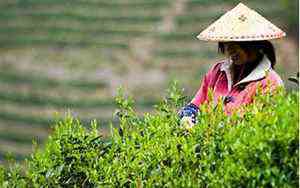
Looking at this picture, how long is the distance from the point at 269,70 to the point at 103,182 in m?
0.75

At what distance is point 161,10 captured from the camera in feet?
46.3

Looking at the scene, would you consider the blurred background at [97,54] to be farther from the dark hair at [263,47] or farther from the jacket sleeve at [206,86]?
the dark hair at [263,47]

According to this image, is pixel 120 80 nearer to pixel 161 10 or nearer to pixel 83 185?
pixel 161 10

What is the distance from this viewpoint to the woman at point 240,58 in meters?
3.26

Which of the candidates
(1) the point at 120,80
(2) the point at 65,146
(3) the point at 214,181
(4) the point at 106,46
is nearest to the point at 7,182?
(2) the point at 65,146

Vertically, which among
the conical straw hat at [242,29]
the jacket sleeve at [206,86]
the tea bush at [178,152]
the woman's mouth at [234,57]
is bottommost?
the tea bush at [178,152]

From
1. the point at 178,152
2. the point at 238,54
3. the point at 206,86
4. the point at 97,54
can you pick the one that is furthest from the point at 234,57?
the point at 97,54

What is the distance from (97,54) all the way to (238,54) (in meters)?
10.5

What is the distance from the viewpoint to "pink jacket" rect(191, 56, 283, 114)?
10.5 feet

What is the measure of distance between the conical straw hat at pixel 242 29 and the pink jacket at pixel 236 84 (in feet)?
0.34

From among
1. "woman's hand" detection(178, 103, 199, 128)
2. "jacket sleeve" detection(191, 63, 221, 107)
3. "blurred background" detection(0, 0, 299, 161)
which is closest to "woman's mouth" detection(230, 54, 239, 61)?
"jacket sleeve" detection(191, 63, 221, 107)

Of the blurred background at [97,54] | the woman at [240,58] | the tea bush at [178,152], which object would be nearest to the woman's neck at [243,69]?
the woman at [240,58]

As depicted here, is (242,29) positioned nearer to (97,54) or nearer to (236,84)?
(236,84)

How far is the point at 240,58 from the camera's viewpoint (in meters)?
3.33
